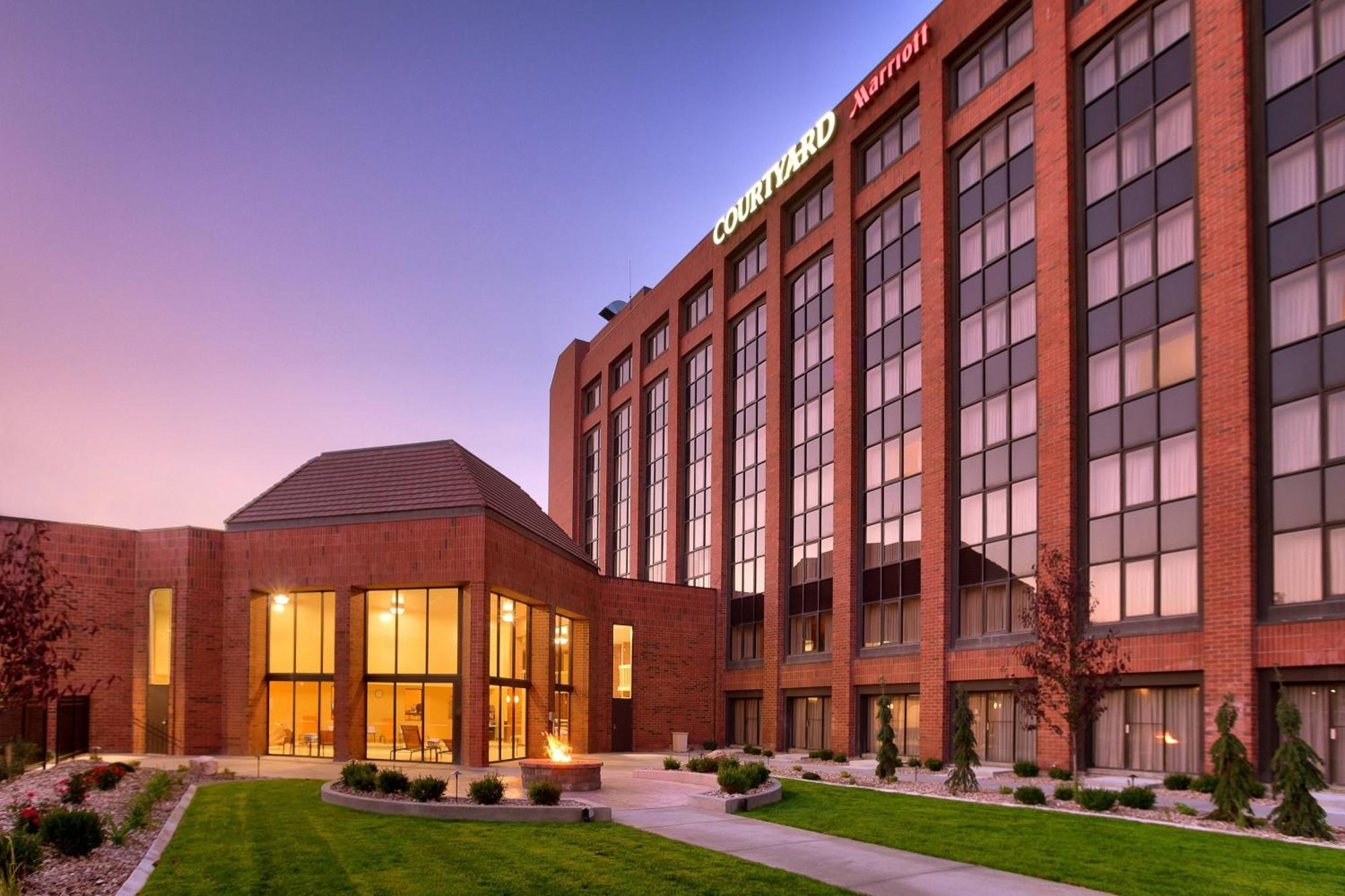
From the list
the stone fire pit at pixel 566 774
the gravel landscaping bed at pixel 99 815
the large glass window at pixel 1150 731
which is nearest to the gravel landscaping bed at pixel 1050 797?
the large glass window at pixel 1150 731

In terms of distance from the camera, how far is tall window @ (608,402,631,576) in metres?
73.4

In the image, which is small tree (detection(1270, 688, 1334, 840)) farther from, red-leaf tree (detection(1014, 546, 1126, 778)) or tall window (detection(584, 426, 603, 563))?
tall window (detection(584, 426, 603, 563))

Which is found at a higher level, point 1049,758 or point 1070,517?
point 1070,517

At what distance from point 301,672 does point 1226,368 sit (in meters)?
29.4

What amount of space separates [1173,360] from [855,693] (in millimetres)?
19364

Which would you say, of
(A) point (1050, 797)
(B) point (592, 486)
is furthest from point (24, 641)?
(B) point (592, 486)

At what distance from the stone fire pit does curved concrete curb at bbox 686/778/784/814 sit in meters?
2.51

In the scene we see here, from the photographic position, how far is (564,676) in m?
47.6

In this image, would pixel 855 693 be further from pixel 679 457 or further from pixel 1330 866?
pixel 1330 866

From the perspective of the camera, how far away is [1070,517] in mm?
33219

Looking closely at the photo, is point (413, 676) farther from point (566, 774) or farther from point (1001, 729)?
point (1001, 729)

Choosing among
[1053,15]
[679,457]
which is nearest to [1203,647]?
[1053,15]

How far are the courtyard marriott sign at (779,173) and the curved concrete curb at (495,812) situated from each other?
35.4 metres

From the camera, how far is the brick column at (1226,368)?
90.9 ft
